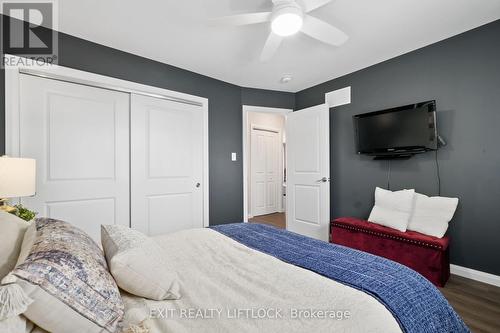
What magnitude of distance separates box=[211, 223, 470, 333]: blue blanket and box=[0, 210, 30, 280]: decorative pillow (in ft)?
3.64

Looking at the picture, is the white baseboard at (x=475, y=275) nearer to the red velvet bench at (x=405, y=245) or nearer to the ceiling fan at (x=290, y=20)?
the red velvet bench at (x=405, y=245)

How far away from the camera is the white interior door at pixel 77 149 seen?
231cm

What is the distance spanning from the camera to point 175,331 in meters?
0.76

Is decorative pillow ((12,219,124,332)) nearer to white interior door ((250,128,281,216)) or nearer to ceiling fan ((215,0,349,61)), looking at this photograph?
ceiling fan ((215,0,349,61))

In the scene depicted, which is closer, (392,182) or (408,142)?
(408,142)

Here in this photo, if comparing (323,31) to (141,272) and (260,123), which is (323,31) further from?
(260,123)

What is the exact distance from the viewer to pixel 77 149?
2.53 meters

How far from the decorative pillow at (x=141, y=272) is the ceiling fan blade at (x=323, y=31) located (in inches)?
75.4

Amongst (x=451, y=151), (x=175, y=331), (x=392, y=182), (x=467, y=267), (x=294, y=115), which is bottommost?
(x=467, y=267)

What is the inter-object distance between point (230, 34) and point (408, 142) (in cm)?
227

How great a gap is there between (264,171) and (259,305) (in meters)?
5.10

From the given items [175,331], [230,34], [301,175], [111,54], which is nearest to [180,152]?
[111,54]

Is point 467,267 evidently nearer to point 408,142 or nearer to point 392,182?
point 392,182
